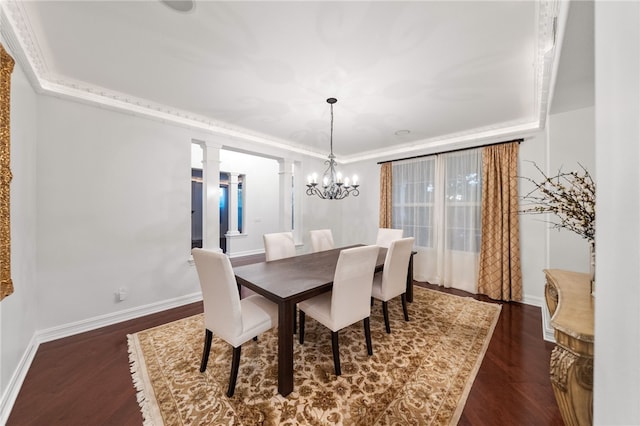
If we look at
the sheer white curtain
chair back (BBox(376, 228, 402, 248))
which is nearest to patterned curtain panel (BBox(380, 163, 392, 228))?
the sheer white curtain

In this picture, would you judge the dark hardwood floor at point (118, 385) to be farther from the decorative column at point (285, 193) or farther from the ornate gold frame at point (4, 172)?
the decorative column at point (285, 193)

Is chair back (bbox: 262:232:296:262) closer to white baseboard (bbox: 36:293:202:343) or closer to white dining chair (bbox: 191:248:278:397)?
white dining chair (bbox: 191:248:278:397)

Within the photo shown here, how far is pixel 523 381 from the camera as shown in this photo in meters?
1.76

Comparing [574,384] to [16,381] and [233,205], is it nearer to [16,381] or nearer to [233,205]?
[16,381]

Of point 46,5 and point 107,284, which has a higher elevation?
point 46,5

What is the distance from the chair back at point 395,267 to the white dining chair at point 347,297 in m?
0.40

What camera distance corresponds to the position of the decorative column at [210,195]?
3.30m

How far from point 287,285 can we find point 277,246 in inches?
45.8

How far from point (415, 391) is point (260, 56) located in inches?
109

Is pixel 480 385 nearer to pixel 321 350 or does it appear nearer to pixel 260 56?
pixel 321 350

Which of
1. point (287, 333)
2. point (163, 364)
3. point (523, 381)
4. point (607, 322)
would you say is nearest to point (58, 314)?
point (163, 364)

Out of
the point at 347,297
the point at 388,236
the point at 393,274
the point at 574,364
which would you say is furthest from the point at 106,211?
the point at 574,364

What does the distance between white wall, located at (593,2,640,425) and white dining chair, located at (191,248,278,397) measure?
162cm

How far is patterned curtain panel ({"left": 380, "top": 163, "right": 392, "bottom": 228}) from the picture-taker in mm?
4578
